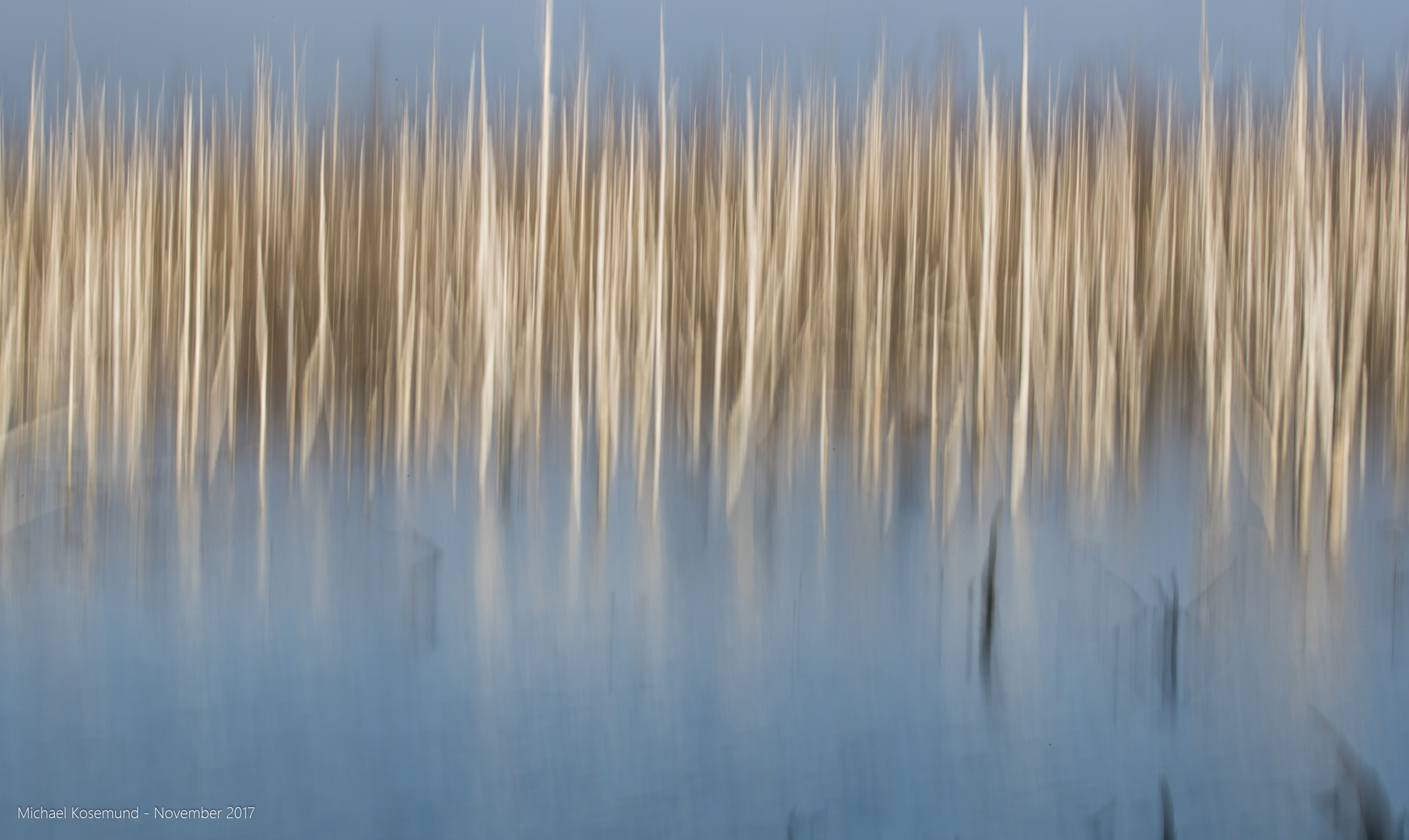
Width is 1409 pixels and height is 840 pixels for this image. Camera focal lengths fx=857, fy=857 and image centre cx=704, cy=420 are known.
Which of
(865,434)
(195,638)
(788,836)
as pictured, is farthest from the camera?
(865,434)

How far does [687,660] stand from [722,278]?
0.50 meters

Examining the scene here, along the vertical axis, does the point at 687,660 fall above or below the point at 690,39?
below

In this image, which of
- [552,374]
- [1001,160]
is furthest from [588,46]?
[1001,160]

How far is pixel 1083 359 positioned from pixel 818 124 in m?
0.46

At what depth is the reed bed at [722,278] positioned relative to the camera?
1079 mm

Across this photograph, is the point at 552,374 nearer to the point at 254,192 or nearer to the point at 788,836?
the point at 254,192

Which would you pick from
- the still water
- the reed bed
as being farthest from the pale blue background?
the still water

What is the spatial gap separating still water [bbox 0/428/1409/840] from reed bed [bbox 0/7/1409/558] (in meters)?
0.05

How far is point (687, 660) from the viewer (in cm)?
97

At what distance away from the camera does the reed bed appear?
3.54 feet

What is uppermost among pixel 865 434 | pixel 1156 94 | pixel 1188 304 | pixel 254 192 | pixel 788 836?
pixel 1156 94

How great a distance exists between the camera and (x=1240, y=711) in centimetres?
96

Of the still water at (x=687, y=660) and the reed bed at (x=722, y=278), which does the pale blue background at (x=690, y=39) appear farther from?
the still water at (x=687, y=660)

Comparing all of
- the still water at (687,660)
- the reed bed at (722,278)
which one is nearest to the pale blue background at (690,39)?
the reed bed at (722,278)
